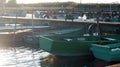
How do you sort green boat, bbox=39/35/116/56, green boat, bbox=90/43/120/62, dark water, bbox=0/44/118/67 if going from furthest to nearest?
green boat, bbox=39/35/116/56, dark water, bbox=0/44/118/67, green boat, bbox=90/43/120/62

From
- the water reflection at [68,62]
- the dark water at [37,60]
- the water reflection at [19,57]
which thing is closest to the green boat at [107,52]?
the dark water at [37,60]

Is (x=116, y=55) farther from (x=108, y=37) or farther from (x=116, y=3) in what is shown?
(x=116, y=3)

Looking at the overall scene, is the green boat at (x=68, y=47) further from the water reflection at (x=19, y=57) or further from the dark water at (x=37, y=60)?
the water reflection at (x=19, y=57)

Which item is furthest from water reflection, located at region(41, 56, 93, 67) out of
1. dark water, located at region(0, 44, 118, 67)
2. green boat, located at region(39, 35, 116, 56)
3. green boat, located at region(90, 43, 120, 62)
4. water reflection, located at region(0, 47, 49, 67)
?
green boat, located at region(90, 43, 120, 62)

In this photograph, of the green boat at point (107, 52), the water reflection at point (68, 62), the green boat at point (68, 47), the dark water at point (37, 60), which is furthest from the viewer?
the green boat at point (68, 47)

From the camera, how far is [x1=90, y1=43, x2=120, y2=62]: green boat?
92.6ft

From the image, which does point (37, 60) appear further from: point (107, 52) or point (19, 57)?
point (107, 52)

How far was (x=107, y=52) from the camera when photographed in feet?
93.2

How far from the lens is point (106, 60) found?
28750mm

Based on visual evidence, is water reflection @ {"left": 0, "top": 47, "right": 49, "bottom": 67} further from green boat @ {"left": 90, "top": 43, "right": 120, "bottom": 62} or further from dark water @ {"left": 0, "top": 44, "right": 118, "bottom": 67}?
green boat @ {"left": 90, "top": 43, "right": 120, "bottom": 62}

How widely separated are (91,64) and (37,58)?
582cm

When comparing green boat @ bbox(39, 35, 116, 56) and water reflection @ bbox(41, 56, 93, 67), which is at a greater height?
green boat @ bbox(39, 35, 116, 56)

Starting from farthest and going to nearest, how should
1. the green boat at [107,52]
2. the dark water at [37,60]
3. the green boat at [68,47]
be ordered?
the green boat at [68,47] → the dark water at [37,60] → the green boat at [107,52]

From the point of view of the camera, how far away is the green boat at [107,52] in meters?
28.2
